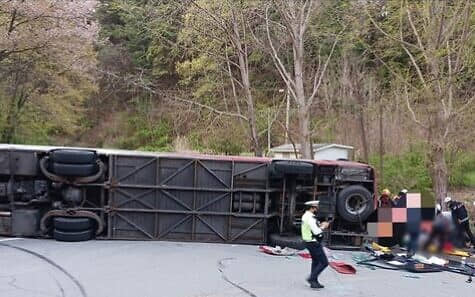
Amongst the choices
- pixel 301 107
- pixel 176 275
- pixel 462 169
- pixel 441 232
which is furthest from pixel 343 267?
pixel 462 169

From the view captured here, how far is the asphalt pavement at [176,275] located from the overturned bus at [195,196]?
1146 mm

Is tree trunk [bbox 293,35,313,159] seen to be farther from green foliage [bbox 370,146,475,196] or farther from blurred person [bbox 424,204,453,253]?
blurred person [bbox 424,204,453,253]

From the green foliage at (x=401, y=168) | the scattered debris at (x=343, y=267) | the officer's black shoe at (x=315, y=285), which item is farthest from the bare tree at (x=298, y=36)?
the officer's black shoe at (x=315, y=285)

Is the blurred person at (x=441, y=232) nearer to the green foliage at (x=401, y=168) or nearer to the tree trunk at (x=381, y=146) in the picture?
the tree trunk at (x=381, y=146)

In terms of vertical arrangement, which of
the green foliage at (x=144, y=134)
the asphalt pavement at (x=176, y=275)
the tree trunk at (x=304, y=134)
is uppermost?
the green foliage at (x=144, y=134)

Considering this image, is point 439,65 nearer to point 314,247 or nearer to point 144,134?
point 314,247

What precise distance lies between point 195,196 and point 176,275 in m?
4.89

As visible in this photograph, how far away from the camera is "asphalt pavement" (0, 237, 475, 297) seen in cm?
971

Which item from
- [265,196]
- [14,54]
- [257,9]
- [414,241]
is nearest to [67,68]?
[14,54]

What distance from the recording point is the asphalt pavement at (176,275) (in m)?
9.71

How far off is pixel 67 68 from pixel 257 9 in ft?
33.6

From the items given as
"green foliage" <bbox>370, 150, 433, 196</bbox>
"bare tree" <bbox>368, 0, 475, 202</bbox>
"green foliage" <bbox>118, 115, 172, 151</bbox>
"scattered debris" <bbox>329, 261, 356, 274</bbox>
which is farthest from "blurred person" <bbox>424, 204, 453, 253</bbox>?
"green foliage" <bbox>118, 115, 172, 151</bbox>

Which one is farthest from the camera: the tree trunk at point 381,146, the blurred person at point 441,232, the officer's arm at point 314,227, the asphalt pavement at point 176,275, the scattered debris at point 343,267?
the tree trunk at point 381,146

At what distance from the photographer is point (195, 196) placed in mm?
15797
